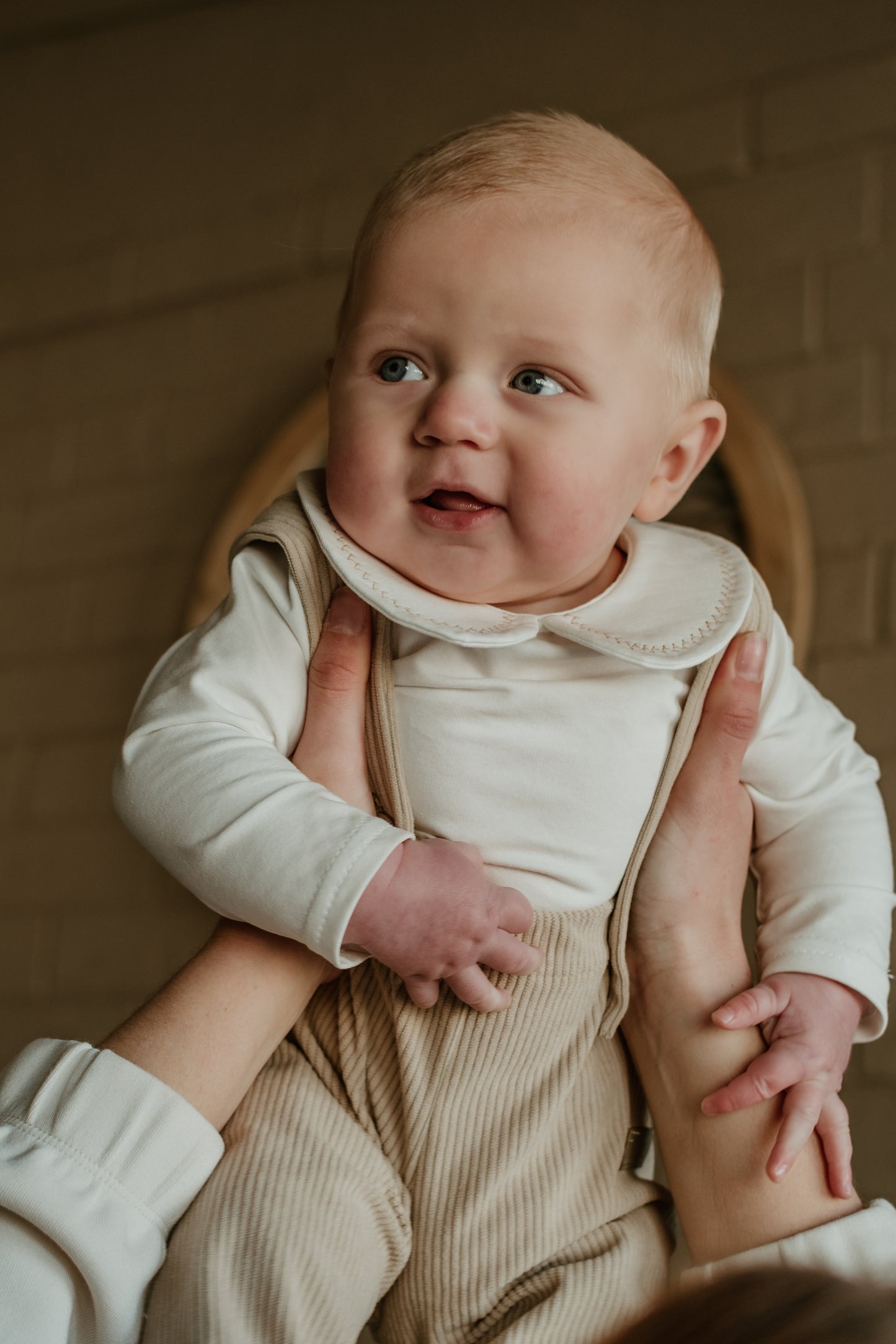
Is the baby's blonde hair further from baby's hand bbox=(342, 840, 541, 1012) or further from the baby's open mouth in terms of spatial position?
baby's hand bbox=(342, 840, 541, 1012)

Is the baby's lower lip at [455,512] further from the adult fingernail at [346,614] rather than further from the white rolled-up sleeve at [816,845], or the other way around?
the white rolled-up sleeve at [816,845]

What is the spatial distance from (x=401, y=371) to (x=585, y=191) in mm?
194

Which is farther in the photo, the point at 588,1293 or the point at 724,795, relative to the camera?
the point at 724,795

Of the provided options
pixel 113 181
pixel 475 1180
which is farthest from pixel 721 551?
pixel 113 181

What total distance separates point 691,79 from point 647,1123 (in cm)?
186

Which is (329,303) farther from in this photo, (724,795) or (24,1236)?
(24,1236)

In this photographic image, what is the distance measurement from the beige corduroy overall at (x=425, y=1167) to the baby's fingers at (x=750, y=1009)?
71 millimetres

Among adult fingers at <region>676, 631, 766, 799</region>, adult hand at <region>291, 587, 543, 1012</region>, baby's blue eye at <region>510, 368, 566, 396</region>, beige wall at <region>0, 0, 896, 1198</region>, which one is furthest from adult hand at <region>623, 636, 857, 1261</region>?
beige wall at <region>0, 0, 896, 1198</region>

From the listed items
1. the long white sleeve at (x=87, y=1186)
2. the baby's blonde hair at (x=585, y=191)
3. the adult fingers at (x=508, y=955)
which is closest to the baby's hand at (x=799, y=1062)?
the adult fingers at (x=508, y=955)

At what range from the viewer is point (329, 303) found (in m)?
2.32

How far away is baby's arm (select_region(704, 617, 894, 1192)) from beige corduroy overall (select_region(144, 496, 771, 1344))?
0.32 ft

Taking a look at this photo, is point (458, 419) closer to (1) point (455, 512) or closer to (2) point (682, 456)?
(1) point (455, 512)

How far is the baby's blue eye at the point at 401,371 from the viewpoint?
0.86 meters

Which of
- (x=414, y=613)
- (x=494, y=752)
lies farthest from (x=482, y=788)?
(x=414, y=613)
